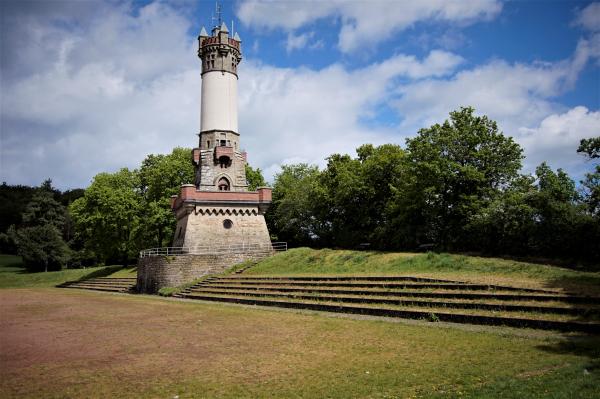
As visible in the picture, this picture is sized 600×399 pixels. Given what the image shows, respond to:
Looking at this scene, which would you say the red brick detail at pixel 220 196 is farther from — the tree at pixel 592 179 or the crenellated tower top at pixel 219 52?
the tree at pixel 592 179

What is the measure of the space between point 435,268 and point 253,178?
33814mm

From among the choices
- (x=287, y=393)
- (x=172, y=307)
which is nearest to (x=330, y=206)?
(x=172, y=307)

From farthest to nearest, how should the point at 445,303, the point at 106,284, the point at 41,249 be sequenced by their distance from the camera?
the point at 41,249
the point at 106,284
the point at 445,303

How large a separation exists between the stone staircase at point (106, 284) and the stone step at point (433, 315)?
60.3ft

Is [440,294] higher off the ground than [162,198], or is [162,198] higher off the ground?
[162,198]

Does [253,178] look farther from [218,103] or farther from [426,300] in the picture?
[426,300]

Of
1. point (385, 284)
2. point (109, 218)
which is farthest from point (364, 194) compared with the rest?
point (109, 218)

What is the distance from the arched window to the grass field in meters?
20.9

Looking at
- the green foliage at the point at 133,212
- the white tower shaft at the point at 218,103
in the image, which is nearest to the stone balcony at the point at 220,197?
the white tower shaft at the point at 218,103

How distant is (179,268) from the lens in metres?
31.3

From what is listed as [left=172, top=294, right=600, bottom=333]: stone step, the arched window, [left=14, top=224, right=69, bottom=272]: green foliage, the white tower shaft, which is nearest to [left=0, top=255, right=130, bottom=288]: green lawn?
[left=14, top=224, right=69, bottom=272]: green foliage

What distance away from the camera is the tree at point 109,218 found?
159 ft

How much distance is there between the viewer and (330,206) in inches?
1702

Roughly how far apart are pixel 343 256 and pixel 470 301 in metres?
13.3
